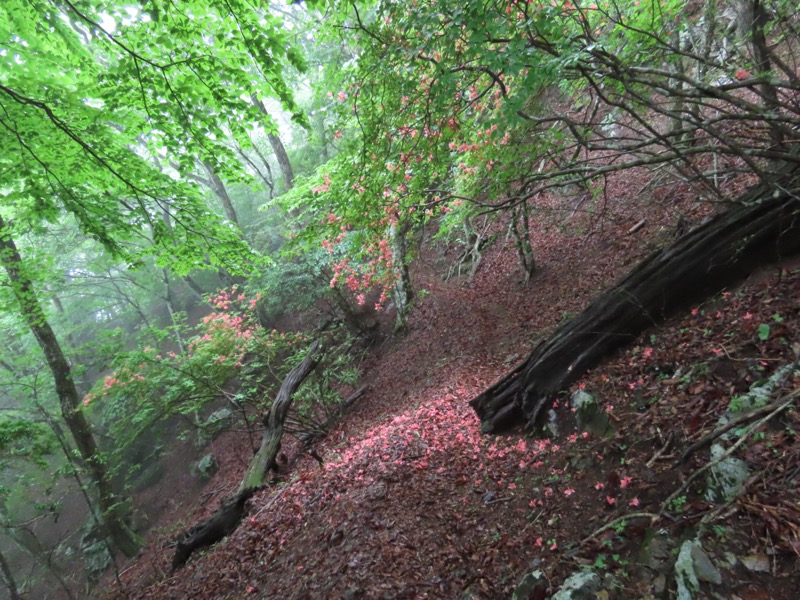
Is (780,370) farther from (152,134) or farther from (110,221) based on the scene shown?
(110,221)

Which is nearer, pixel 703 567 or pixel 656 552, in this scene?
pixel 703 567

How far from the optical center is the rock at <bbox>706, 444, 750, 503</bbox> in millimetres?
2359

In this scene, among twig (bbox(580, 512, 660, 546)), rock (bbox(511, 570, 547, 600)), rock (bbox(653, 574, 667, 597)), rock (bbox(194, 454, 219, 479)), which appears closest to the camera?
rock (bbox(653, 574, 667, 597))

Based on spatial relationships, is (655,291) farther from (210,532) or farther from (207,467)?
(207,467)

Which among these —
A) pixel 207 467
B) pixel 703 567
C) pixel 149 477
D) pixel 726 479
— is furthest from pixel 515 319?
pixel 149 477

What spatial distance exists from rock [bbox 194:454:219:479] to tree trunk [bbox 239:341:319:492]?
248 inches

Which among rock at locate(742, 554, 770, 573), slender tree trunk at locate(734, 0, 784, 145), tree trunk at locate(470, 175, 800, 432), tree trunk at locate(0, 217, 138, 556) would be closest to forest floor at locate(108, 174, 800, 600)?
rock at locate(742, 554, 770, 573)

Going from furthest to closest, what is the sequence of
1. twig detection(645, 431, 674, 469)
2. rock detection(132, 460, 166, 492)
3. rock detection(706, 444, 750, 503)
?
rock detection(132, 460, 166, 492) → twig detection(645, 431, 674, 469) → rock detection(706, 444, 750, 503)

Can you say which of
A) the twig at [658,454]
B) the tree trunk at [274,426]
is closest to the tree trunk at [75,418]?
the tree trunk at [274,426]

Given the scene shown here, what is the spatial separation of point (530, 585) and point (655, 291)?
3352 mm

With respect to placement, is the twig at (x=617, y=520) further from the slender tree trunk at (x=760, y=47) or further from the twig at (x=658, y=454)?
the slender tree trunk at (x=760, y=47)

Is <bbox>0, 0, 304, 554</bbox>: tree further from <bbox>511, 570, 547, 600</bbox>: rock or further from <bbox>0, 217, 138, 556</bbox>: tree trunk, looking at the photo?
<bbox>511, 570, 547, 600</bbox>: rock

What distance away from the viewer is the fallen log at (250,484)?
593 cm

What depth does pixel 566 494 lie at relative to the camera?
352 cm
